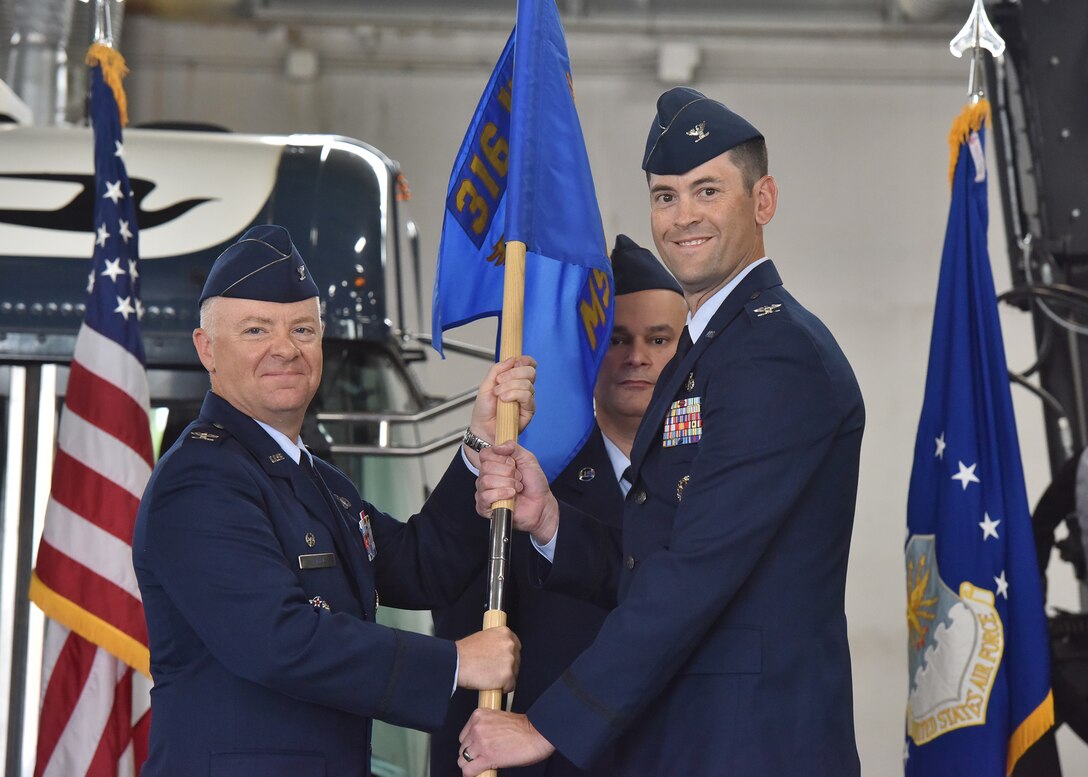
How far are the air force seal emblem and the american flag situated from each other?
77.6 inches

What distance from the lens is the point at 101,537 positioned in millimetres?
3246

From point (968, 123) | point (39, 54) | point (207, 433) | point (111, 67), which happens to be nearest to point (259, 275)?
point (207, 433)

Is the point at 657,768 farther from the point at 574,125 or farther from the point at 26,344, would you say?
the point at 26,344

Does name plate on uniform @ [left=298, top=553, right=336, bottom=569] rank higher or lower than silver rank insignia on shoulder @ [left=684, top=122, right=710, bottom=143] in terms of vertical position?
lower

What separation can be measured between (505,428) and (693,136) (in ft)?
2.06

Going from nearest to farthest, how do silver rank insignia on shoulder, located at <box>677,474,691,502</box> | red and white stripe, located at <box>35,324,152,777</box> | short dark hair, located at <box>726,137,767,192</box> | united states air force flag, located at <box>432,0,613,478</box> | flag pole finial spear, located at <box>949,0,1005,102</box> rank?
silver rank insignia on shoulder, located at <box>677,474,691,502</box>, short dark hair, located at <box>726,137,767,192</box>, united states air force flag, located at <box>432,0,613,478</box>, red and white stripe, located at <box>35,324,152,777</box>, flag pole finial spear, located at <box>949,0,1005,102</box>

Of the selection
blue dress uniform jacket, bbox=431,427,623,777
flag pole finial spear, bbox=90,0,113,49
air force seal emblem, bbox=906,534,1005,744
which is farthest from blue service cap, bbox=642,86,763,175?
flag pole finial spear, bbox=90,0,113,49

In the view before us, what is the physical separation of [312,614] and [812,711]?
0.80 metres

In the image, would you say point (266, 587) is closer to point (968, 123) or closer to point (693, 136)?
point (693, 136)

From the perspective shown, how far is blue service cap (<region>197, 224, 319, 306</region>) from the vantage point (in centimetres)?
227

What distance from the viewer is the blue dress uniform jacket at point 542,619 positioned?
2693 millimetres

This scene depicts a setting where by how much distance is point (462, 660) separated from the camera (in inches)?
86.1

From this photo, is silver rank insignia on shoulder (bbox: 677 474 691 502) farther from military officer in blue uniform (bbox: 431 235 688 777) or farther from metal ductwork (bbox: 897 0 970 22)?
metal ductwork (bbox: 897 0 970 22)

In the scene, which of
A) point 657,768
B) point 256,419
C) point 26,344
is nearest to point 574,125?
point 256,419
